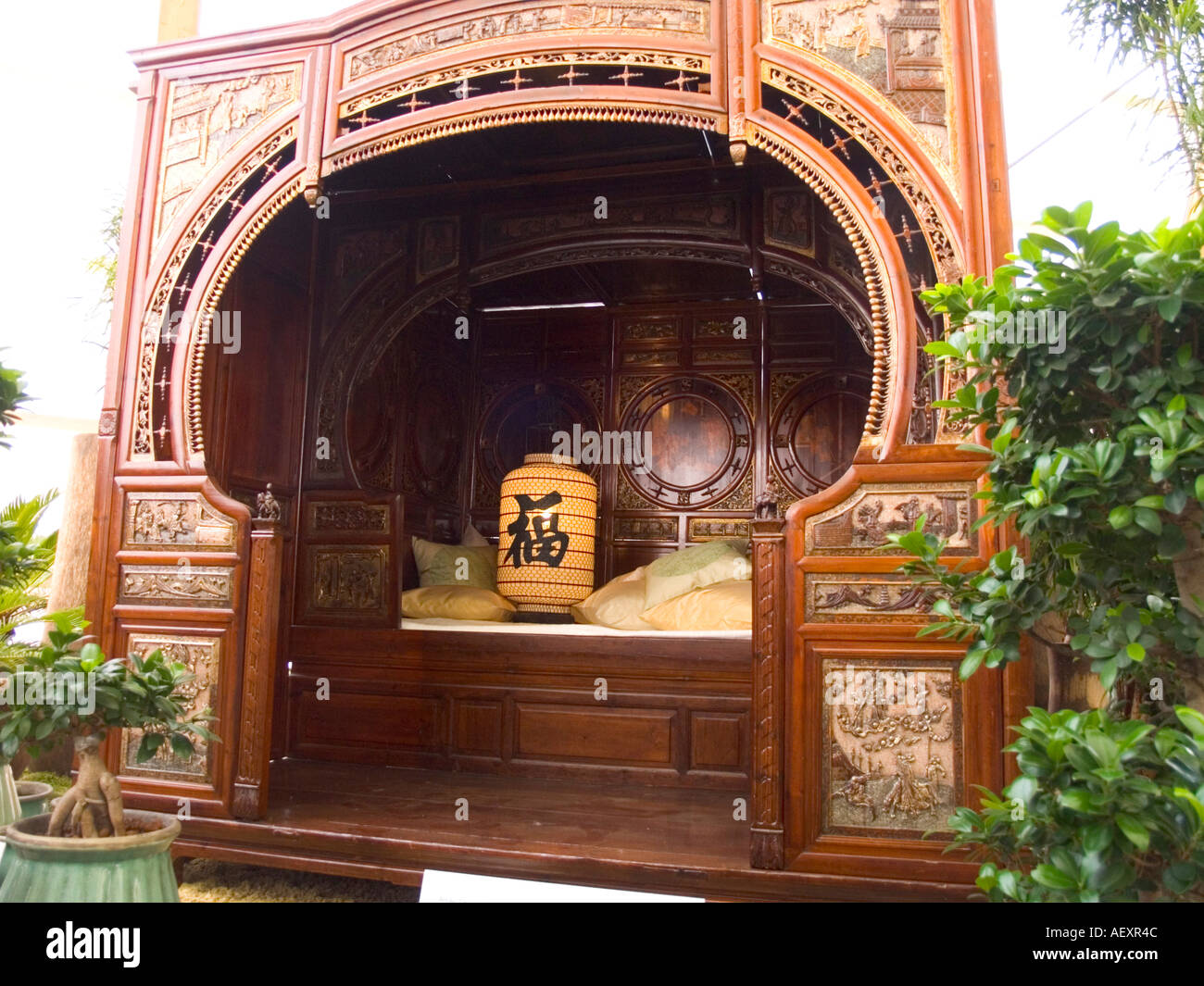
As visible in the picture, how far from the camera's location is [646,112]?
3.41 meters

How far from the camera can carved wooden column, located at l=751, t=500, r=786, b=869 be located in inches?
113

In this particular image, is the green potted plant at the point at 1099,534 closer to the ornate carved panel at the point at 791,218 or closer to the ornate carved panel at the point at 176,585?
the ornate carved panel at the point at 791,218

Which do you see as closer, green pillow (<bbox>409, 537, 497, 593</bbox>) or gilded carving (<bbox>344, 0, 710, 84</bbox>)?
gilded carving (<bbox>344, 0, 710, 84</bbox>)

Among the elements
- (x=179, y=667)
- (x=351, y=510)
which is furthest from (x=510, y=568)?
(x=179, y=667)

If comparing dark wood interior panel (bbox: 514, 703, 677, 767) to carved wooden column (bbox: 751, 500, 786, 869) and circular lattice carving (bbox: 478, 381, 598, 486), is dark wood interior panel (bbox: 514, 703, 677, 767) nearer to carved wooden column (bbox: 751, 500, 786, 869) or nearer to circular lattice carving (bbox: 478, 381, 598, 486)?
carved wooden column (bbox: 751, 500, 786, 869)

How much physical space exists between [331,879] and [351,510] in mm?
1791

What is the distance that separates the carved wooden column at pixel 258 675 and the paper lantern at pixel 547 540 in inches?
67.1

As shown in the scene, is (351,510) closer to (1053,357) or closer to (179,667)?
(179,667)

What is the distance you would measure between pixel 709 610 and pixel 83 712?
297cm

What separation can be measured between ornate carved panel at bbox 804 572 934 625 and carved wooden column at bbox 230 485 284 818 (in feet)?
6.17
